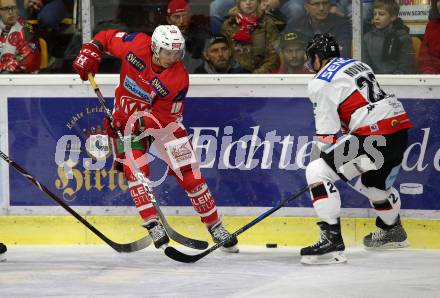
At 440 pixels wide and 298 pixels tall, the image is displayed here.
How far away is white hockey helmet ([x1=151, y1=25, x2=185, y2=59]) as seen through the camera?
21.5 feet

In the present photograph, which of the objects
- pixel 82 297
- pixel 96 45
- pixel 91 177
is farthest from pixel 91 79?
pixel 82 297

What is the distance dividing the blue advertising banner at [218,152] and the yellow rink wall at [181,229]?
9 centimetres

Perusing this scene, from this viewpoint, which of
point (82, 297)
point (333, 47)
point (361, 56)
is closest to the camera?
point (82, 297)

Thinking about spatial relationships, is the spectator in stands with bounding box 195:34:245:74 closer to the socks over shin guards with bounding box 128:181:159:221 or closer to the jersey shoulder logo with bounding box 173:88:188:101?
the jersey shoulder logo with bounding box 173:88:188:101

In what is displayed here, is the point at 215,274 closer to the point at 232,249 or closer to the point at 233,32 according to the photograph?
the point at 232,249

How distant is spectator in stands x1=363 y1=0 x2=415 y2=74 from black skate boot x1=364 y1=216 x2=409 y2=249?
85 centimetres

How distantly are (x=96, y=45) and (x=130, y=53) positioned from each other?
21cm

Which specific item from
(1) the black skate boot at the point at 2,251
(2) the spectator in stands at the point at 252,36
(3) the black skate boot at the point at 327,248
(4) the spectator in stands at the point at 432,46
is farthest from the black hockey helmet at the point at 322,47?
(1) the black skate boot at the point at 2,251

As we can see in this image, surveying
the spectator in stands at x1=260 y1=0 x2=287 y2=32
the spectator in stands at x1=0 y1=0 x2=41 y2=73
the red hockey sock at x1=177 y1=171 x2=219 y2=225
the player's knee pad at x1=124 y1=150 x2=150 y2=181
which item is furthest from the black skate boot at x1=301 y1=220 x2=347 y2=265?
the spectator in stands at x1=0 y1=0 x2=41 y2=73

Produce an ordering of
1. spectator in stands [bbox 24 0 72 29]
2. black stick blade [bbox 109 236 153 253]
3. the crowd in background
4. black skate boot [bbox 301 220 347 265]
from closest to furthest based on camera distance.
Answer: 1. black skate boot [bbox 301 220 347 265]
2. black stick blade [bbox 109 236 153 253]
3. the crowd in background
4. spectator in stands [bbox 24 0 72 29]

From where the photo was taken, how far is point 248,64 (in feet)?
23.1

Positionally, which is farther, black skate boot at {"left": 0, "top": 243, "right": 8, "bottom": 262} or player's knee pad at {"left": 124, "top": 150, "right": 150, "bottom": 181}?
player's knee pad at {"left": 124, "top": 150, "right": 150, "bottom": 181}

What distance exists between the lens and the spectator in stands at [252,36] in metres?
6.99

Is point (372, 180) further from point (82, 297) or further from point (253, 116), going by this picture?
point (82, 297)
